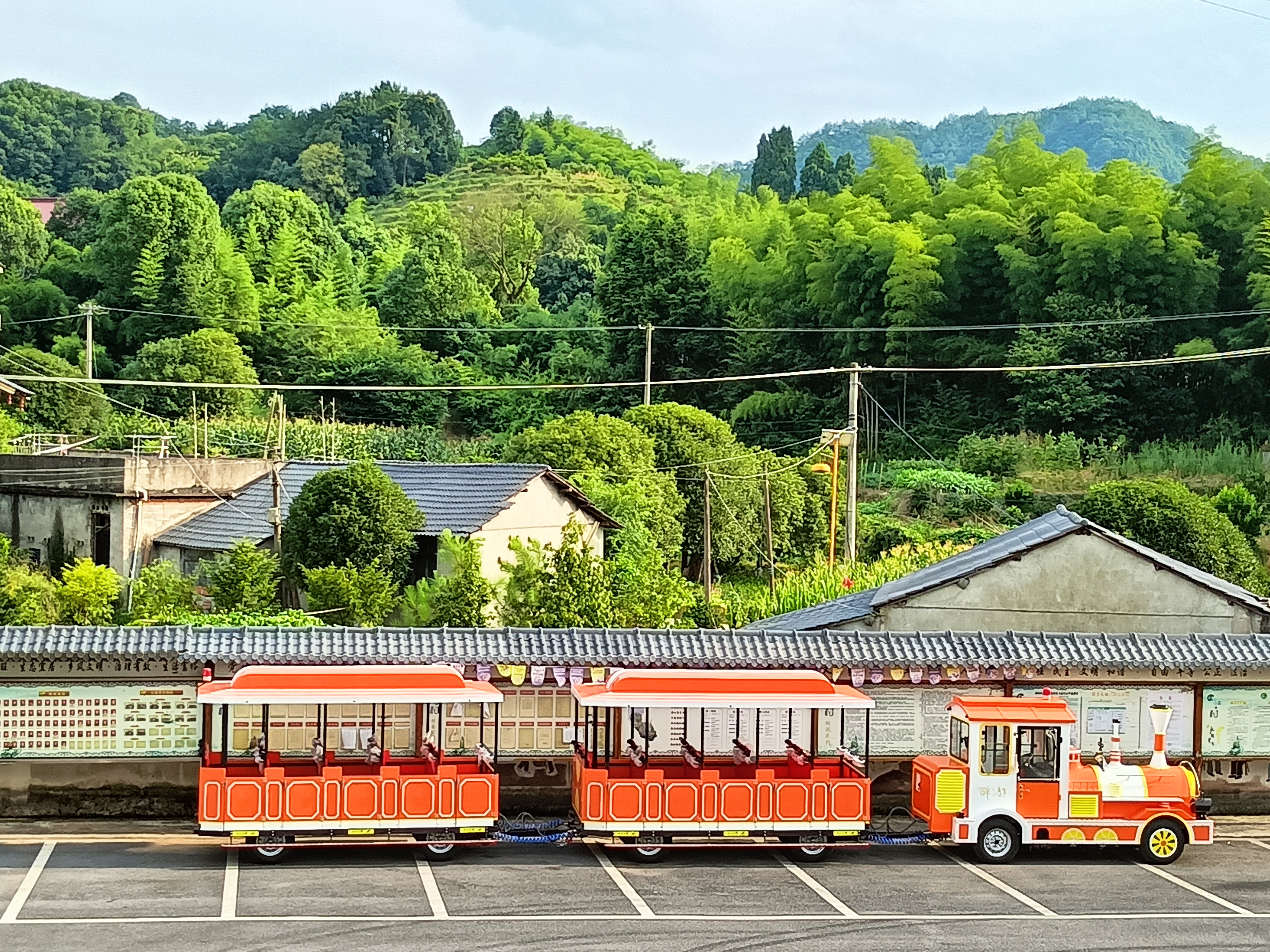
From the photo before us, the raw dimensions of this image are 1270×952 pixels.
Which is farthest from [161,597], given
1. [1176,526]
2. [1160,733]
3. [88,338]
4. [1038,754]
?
[88,338]

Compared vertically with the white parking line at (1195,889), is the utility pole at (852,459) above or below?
above

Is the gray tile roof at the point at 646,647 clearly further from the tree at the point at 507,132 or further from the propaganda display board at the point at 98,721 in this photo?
the tree at the point at 507,132

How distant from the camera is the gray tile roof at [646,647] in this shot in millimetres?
15172

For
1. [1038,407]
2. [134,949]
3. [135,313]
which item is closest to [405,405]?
[135,313]

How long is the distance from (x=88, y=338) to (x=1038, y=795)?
41.2m

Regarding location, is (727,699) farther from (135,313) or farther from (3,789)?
(135,313)

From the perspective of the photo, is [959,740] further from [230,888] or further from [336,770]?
[230,888]

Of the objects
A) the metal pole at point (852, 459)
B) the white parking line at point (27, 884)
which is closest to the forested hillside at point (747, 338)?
the metal pole at point (852, 459)

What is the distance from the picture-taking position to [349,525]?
2542 cm

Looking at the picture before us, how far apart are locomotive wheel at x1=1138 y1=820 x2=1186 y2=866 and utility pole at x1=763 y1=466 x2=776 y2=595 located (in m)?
14.8

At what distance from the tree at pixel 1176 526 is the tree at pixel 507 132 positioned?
78.1 metres

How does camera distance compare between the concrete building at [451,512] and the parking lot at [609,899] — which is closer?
the parking lot at [609,899]

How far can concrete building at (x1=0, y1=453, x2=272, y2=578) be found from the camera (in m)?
30.3

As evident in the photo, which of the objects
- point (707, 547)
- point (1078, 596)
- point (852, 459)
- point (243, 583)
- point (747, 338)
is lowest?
point (243, 583)
